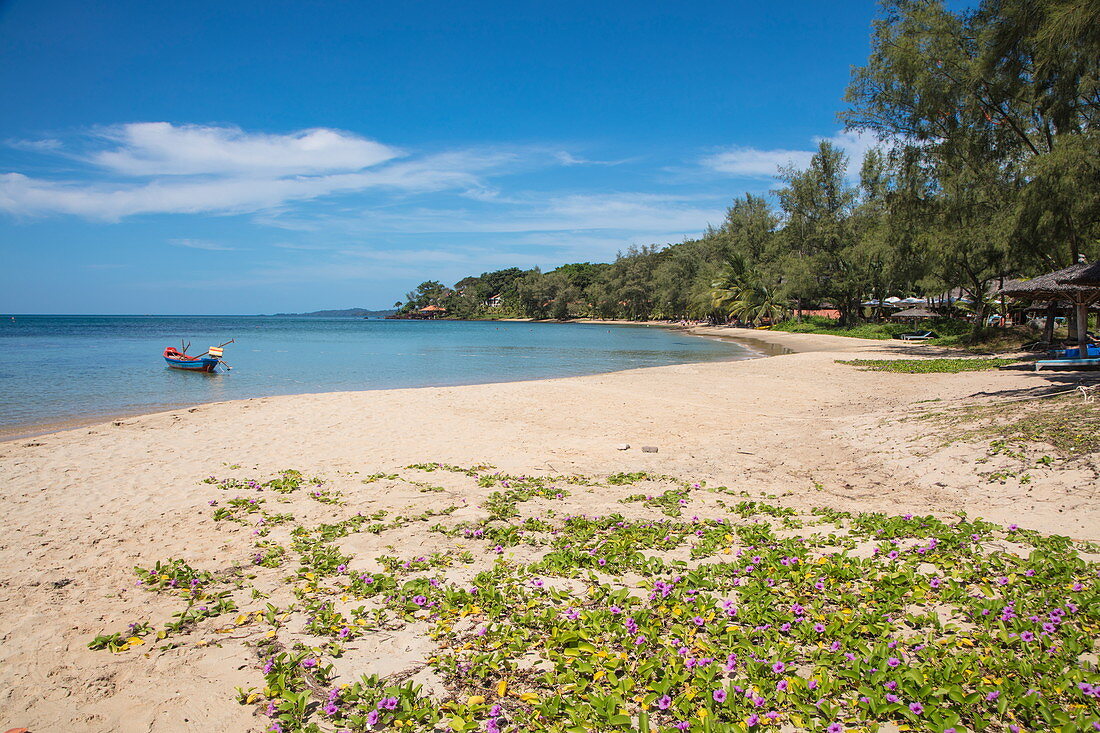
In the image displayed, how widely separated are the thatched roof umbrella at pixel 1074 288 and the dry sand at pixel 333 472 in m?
2.24

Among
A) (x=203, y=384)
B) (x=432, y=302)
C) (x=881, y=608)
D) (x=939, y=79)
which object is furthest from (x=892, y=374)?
Result: (x=432, y=302)

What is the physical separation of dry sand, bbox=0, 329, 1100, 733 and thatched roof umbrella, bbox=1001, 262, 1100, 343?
224 centimetres

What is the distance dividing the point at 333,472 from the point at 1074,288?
59.3 feet

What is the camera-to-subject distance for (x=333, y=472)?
26.4 ft

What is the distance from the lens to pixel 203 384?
22.1 metres

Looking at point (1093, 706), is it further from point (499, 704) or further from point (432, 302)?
point (432, 302)

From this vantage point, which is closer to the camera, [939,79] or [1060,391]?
[1060,391]

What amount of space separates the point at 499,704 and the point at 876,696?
182cm

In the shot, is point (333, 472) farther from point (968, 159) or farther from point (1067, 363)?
point (968, 159)

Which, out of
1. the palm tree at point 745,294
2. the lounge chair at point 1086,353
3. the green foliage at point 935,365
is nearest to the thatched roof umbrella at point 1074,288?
the lounge chair at point 1086,353

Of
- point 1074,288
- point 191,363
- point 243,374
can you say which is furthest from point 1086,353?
point 191,363

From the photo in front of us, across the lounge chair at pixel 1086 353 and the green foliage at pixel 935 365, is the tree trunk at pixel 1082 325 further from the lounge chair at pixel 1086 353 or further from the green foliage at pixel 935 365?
the green foliage at pixel 935 365

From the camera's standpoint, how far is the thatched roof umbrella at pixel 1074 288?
14867 millimetres

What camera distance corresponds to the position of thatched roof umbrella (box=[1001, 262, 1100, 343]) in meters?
14.9
